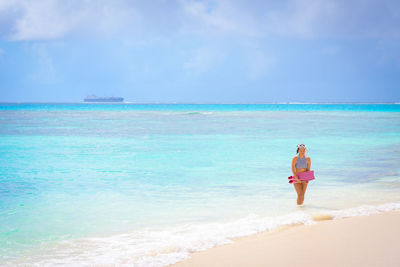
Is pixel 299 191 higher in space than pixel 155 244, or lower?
higher

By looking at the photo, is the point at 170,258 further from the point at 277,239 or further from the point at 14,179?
the point at 14,179

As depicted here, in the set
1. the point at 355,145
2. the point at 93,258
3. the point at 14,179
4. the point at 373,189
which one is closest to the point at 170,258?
the point at 93,258

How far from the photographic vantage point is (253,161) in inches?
468

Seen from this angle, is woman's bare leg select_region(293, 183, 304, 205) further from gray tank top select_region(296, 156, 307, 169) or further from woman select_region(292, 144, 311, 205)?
gray tank top select_region(296, 156, 307, 169)

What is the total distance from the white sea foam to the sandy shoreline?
0.58 ft

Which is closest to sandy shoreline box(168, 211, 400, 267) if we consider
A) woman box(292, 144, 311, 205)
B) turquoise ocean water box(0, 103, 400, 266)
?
turquoise ocean water box(0, 103, 400, 266)

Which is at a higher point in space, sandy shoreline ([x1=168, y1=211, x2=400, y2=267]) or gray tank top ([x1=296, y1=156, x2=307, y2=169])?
gray tank top ([x1=296, y1=156, x2=307, y2=169])

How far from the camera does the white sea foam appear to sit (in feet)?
14.1

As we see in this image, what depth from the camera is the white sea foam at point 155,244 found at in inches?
170

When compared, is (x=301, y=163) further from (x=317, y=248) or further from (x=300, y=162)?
(x=317, y=248)

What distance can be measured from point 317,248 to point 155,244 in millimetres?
1851

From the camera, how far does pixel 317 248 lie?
4.34 meters

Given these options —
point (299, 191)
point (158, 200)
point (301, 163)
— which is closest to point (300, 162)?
point (301, 163)

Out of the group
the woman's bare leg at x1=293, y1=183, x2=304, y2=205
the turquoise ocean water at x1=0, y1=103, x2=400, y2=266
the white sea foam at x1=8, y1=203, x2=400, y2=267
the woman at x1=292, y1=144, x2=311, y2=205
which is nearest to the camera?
the white sea foam at x1=8, y1=203, x2=400, y2=267
